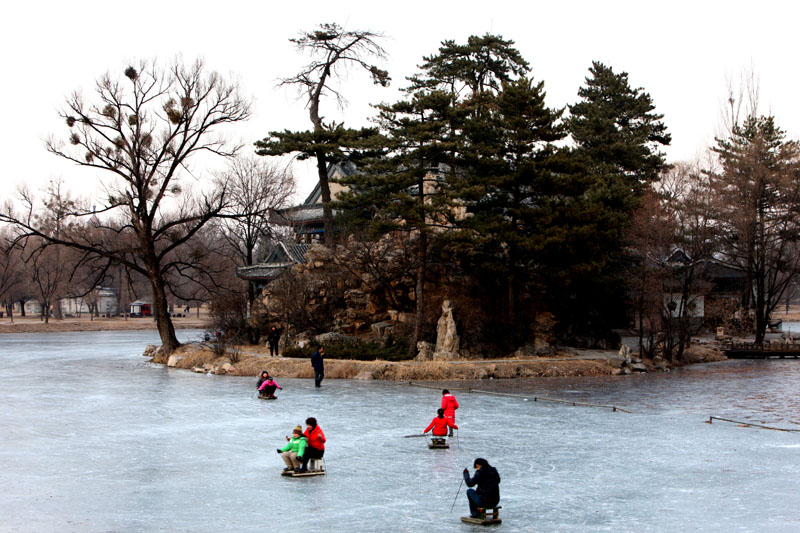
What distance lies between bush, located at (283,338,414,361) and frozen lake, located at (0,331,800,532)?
21.2ft

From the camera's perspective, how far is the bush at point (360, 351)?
37.3 m

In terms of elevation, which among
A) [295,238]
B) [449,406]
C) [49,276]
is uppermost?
[295,238]

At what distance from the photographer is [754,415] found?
925 inches

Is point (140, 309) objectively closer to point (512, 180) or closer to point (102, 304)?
point (102, 304)

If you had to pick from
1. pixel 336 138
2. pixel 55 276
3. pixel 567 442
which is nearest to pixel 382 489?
pixel 567 442

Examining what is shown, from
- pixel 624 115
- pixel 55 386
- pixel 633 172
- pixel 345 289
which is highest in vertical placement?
pixel 624 115

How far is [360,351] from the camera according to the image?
3759 centimetres

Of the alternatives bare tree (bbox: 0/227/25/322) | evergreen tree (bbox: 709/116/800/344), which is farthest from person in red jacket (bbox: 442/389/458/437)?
bare tree (bbox: 0/227/25/322)

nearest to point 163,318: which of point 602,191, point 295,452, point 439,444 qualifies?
point 602,191

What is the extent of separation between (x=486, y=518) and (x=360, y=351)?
1016 inches

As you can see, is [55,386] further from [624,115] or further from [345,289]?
[624,115]

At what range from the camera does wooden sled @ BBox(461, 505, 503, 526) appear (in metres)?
11.9

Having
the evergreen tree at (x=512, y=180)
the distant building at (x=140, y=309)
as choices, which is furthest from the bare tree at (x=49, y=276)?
the evergreen tree at (x=512, y=180)

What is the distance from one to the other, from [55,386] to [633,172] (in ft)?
134
